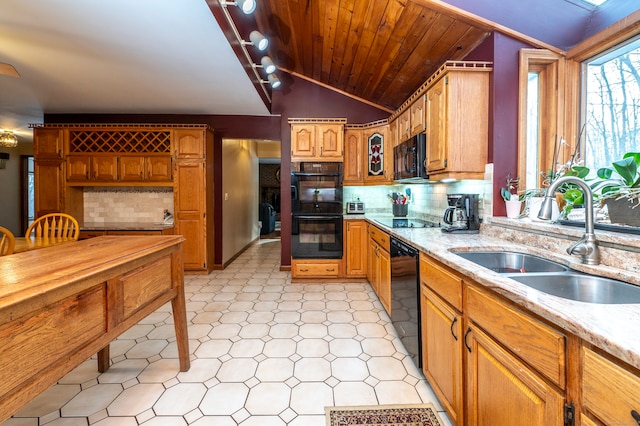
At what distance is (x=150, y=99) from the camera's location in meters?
3.73

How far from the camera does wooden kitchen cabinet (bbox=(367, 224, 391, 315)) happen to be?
2.63 metres

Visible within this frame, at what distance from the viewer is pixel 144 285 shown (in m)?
1.52

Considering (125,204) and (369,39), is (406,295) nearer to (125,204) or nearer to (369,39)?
(369,39)

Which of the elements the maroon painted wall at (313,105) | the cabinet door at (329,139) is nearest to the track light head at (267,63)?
the cabinet door at (329,139)

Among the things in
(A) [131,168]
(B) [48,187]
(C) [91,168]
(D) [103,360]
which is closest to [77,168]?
(C) [91,168]

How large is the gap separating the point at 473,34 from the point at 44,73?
13.4 ft

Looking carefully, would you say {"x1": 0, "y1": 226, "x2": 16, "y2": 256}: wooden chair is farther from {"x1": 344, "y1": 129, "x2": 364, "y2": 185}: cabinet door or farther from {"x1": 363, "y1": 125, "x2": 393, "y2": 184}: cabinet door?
{"x1": 363, "y1": 125, "x2": 393, "y2": 184}: cabinet door

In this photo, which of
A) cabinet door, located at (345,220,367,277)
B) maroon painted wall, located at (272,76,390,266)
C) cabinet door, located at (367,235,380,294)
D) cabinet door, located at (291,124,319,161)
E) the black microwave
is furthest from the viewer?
maroon painted wall, located at (272,76,390,266)

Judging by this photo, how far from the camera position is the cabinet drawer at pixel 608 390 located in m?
0.57

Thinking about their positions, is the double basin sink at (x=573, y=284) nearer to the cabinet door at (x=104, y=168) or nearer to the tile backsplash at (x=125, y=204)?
the tile backsplash at (x=125, y=204)

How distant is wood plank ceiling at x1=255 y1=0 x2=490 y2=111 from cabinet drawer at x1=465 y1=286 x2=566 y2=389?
203cm

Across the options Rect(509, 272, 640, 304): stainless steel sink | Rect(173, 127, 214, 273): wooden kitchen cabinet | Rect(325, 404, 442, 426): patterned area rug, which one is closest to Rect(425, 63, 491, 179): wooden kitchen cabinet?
Rect(509, 272, 640, 304): stainless steel sink

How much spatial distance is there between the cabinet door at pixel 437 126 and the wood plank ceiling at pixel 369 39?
448mm

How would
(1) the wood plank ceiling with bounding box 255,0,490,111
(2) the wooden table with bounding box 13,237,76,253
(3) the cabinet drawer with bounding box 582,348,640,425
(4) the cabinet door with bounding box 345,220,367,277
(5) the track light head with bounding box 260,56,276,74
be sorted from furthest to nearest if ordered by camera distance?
(4) the cabinet door with bounding box 345,220,367,277 → (5) the track light head with bounding box 260,56,276,74 → (2) the wooden table with bounding box 13,237,76,253 → (1) the wood plank ceiling with bounding box 255,0,490,111 → (3) the cabinet drawer with bounding box 582,348,640,425
